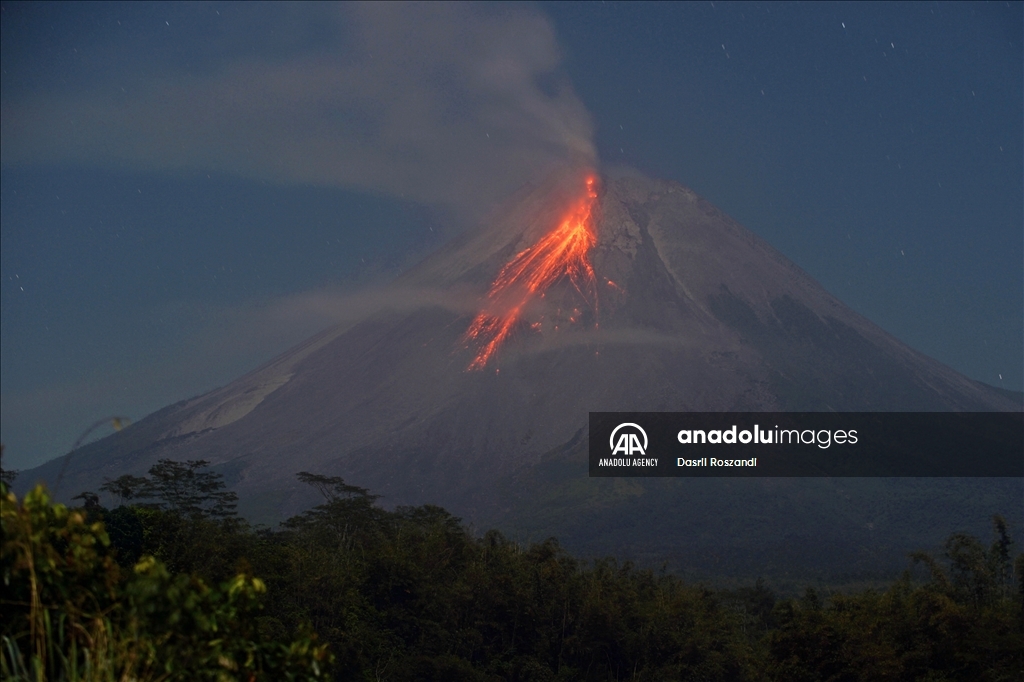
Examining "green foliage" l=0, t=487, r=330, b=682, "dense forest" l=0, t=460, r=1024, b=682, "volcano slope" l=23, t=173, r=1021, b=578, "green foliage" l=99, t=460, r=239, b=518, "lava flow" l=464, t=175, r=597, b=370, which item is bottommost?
"dense forest" l=0, t=460, r=1024, b=682

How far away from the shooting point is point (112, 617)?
747cm

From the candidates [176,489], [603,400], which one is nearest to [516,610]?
[176,489]

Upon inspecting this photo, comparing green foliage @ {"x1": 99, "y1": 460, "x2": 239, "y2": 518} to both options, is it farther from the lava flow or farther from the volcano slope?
the lava flow

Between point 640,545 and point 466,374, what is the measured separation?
52.1 meters

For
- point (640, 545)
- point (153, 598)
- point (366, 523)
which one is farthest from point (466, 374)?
point (153, 598)

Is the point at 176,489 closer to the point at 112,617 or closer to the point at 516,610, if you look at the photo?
the point at 516,610

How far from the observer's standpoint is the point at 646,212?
19275 cm

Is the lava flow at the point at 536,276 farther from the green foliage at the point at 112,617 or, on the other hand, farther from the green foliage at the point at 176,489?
the green foliage at the point at 112,617

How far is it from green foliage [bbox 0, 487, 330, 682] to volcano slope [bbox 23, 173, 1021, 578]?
10138cm

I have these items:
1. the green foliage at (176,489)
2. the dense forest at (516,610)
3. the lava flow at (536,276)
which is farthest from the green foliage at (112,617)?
the lava flow at (536,276)

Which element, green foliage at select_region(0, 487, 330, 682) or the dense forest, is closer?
green foliage at select_region(0, 487, 330, 682)

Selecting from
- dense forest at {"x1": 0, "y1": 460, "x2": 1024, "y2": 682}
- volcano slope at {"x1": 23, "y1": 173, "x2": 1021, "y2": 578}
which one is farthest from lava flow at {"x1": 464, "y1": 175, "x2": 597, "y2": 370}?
dense forest at {"x1": 0, "y1": 460, "x2": 1024, "y2": 682}

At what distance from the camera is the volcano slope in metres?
121

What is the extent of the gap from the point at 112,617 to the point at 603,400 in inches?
5666
